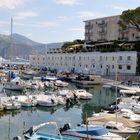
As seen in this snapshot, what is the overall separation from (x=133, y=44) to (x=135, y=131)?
215 ft

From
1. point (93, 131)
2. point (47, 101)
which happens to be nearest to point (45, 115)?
point (47, 101)

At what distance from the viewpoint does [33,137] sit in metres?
27.9

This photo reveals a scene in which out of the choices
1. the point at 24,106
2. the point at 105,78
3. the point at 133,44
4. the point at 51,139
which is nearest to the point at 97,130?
the point at 51,139

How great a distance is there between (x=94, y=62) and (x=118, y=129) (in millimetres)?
70444

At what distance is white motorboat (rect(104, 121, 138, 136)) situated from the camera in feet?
110

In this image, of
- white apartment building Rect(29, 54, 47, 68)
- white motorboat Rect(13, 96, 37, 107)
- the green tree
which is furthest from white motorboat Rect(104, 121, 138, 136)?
white apartment building Rect(29, 54, 47, 68)

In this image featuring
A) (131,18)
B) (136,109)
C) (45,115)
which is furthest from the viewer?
(131,18)

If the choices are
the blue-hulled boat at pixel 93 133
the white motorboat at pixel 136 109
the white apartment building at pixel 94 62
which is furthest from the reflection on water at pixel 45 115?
the white apartment building at pixel 94 62

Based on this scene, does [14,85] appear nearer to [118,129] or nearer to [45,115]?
[45,115]

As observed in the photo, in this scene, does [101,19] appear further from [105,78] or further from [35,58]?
[105,78]

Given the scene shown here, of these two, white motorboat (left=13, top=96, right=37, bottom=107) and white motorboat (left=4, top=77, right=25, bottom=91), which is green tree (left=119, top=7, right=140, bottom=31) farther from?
white motorboat (left=13, top=96, right=37, bottom=107)

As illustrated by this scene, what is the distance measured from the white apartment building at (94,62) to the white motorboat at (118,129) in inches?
2131

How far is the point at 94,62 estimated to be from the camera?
104m

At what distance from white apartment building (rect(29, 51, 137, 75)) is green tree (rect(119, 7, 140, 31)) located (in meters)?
9.18
